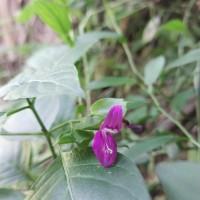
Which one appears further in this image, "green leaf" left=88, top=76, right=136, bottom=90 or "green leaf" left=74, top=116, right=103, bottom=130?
"green leaf" left=88, top=76, right=136, bottom=90

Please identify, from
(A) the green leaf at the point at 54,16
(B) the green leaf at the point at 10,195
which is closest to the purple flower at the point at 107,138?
(B) the green leaf at the point at 10,195

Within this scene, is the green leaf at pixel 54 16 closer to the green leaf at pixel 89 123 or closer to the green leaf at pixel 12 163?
the green leaf at pixel 12 163

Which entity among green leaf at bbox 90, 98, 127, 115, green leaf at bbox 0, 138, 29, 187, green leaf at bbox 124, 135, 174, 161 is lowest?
green leaf at bbox 124, 135, 174, 161

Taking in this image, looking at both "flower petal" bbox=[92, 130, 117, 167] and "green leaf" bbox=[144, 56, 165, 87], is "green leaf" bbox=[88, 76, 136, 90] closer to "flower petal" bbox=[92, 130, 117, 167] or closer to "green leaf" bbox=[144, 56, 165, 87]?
"green leaf" bbox=[144, 56, 165, 87]

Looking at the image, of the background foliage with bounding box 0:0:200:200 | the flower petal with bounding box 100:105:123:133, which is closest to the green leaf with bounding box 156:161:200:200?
the background foliage with bounding box 0:0:200:200

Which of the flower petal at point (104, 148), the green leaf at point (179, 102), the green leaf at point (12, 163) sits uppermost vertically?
the flower petal at point (104, 148)

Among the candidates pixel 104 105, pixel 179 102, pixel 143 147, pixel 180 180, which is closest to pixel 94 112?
pixel 104 105
